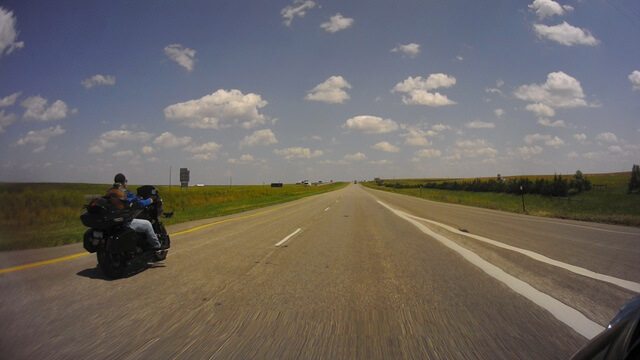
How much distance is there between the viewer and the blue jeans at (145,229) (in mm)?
7160

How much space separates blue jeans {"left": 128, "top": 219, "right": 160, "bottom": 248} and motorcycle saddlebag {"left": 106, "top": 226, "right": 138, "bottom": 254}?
0.13 metres

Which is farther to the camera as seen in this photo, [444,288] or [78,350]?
[444,288]

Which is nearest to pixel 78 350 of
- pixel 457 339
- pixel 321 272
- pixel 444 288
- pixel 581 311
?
pixel 457 339

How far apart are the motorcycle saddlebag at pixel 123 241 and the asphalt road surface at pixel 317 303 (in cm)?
51

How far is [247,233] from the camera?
44.0ft

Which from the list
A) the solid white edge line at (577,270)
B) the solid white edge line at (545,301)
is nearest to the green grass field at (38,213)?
the solid white edge line at (545,301)

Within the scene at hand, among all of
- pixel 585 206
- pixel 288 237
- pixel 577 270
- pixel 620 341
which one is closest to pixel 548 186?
pixel 585 206

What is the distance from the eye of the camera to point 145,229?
738 centimetres

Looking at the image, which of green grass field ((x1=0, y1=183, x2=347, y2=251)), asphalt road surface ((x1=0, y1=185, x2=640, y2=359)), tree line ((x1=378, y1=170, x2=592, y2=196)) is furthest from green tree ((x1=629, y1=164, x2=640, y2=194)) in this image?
green grass field ((x1=0, y1=183, x2=347, y2=251))

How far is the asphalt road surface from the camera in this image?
3873mm

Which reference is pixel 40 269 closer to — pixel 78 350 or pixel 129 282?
pixel 129 282

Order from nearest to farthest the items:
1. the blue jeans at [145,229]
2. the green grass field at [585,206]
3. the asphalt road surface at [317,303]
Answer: the asphalt road surface at [317,303], the blue jeans at [145,229], the green grass field at [585,206]

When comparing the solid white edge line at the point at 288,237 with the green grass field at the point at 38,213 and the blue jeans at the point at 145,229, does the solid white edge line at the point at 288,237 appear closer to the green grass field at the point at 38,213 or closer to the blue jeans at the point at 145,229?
the blue jeans at the point at 145,229

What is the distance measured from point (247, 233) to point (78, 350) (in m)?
9.64
